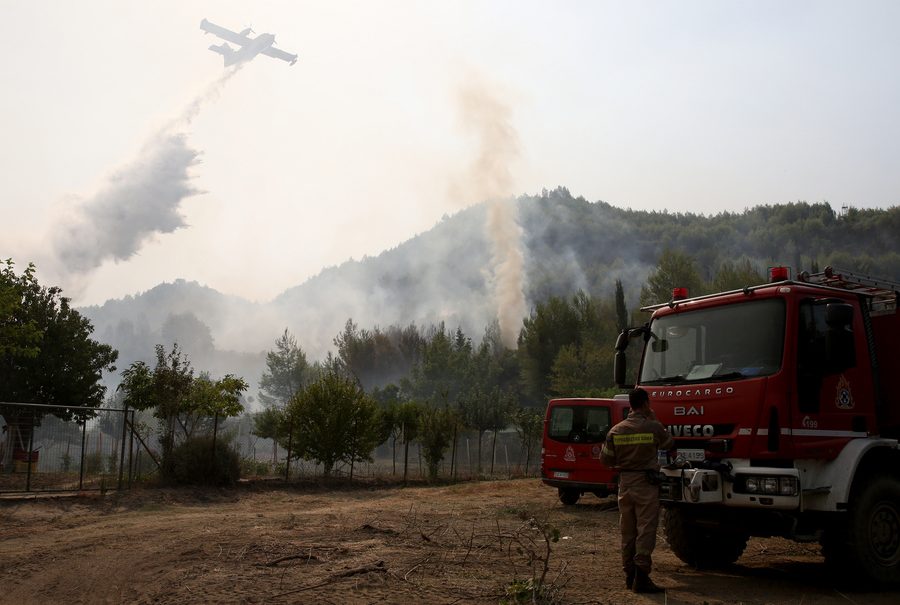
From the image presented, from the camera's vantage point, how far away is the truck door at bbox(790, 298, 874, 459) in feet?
23.8

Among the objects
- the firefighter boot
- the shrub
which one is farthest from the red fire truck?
the shrub

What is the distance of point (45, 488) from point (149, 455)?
4321 mm

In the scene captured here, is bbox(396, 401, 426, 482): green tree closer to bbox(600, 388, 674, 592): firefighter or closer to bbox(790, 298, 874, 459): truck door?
bbox(600, 388, 674, 592): firefighter

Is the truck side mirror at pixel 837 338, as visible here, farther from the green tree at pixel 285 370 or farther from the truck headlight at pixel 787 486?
the green tree at pixel 285 370

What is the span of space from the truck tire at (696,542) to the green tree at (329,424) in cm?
1781

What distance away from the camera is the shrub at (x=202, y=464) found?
64.2ft

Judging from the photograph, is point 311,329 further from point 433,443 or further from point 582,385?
point 433,443

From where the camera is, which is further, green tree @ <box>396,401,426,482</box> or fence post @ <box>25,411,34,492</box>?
green tree @ <box>396,401,426,482</box>

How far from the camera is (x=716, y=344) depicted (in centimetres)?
807

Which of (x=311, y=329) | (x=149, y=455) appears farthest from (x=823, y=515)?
(x=311, y=329)

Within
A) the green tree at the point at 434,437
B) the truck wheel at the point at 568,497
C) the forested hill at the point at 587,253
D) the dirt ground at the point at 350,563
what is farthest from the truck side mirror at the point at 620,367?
the forested hill at the point at 587,253

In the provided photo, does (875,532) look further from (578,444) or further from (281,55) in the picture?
(281,55)

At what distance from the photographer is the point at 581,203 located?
184 meters

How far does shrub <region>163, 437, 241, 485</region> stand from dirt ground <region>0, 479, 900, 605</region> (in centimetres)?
523
